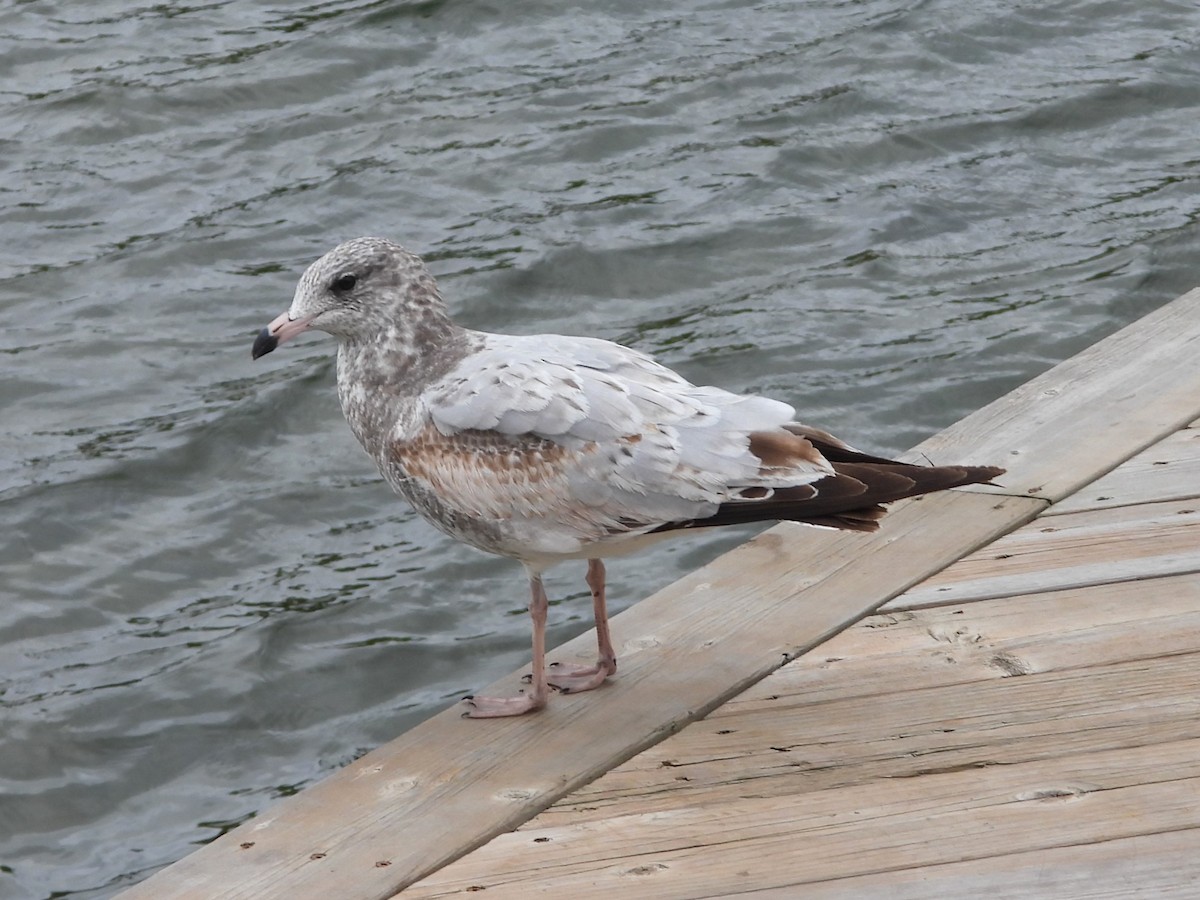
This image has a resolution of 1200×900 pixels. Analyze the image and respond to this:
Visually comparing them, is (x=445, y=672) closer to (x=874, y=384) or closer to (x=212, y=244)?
(x=874, y=384)

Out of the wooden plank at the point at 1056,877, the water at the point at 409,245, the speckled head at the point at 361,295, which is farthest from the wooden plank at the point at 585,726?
the water at the point at 409,245

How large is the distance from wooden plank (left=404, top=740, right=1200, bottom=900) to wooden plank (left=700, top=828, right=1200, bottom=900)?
2 cm

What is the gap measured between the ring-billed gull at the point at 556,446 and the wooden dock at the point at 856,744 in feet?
0.89

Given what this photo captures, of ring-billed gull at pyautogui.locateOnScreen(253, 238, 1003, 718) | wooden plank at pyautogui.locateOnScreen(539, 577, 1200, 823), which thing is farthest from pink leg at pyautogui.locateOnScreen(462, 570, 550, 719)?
wooden plank at pyautogui.locateOnScreen(539, 577, 1200, 823)

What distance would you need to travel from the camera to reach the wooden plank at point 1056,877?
2.79 metres

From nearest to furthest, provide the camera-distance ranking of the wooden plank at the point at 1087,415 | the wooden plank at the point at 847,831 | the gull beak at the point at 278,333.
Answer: the wooden plank at the point at 847,831 < the gull beak at the point at 278,333 < the wooden plank at the point at 1087,415

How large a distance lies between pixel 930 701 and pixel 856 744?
0.70 feet

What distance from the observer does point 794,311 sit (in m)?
7.23

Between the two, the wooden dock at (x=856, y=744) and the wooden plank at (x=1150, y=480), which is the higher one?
the wooden plank at (x=1150, y=480)

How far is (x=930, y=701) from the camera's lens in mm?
3436

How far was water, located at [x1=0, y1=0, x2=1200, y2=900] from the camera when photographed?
528 centimetres

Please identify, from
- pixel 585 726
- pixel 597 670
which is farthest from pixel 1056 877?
pixel 597 670

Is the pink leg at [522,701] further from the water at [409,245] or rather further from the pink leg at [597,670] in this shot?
the water at [409,245]

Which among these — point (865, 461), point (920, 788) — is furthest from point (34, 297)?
point (920, 788)
